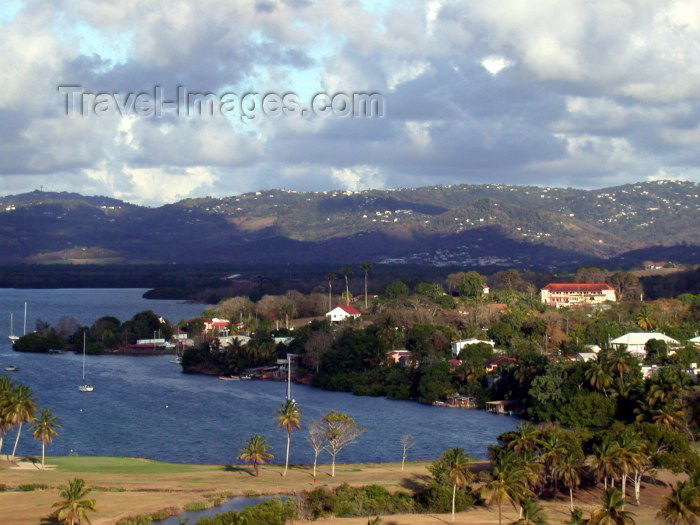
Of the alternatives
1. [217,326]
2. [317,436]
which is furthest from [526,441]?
[217,326]

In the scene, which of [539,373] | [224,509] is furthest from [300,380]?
[224,509]

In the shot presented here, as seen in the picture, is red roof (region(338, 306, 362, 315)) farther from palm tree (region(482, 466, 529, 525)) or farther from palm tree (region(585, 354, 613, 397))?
palm tree (region(482, 466, 529, 525))

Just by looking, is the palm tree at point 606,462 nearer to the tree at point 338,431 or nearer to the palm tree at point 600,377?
the tree at point 338,431

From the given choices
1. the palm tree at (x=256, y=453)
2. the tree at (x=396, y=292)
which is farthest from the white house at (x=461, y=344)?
the palm tree at (x=256, y=453)

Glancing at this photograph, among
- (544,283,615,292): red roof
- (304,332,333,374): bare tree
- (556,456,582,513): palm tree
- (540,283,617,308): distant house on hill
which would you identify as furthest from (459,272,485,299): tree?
(556,456,582,513): palm tree

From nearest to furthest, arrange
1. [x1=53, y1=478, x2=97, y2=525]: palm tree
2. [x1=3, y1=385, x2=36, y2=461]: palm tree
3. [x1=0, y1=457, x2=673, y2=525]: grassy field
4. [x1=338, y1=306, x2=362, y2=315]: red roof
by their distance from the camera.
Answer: [x1=53, y1=478, x2=97, y2=525]: palm tree < [x1=0, y1=457, x2=673, y2=525]: grassy field < [x1=3, y1=385, x2=36, y2=461]: palm tree < [x1=338, y1=306, x2=362, y2=315]: red roof

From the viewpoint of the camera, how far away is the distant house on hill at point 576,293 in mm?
138375

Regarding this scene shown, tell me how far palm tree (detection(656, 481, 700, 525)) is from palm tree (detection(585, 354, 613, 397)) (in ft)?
100

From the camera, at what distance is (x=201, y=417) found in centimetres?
7475

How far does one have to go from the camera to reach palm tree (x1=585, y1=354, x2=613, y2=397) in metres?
71.6

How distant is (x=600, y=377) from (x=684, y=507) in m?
31.4

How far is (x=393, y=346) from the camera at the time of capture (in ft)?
319

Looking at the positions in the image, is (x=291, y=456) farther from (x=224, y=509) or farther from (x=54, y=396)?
(x=54, y=396)

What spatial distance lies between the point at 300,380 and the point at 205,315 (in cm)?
4465
